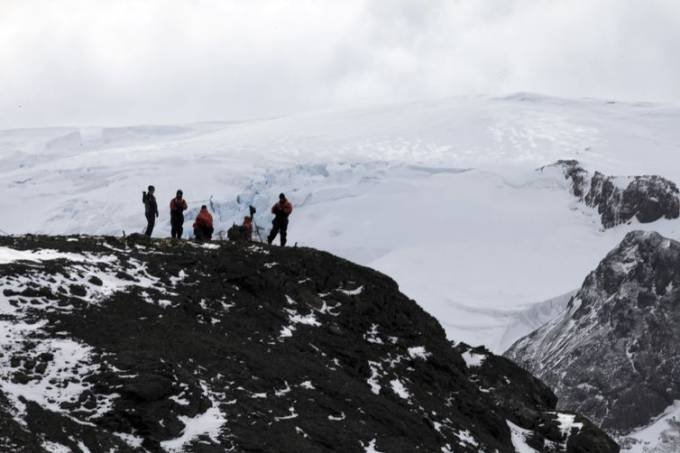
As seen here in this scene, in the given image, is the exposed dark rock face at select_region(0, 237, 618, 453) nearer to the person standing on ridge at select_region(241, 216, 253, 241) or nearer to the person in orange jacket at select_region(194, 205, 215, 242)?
the person in orange jacket at select_region(194, 205, 215, 242)

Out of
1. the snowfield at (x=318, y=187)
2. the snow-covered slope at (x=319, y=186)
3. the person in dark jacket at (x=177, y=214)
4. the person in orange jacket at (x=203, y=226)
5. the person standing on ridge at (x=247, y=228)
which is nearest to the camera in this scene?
the person in orange jacket at (x=203, y=226)

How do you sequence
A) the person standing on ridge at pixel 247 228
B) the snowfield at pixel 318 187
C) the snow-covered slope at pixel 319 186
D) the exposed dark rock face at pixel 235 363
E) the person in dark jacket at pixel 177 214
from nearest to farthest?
the exposed dark rock face at pixel 235 363 < the person in dark jacket at pixel 177 214 < the person standing on ridge at pixel 247 228 < the snowfield at pixel 318 187 < the snow-covered slope at pixel 319 186

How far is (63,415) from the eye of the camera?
2231cm

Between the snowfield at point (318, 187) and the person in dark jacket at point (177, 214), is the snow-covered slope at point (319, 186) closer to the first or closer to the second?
the snowfield at point (318, 187)

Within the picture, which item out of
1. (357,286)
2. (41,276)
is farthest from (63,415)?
(357,286)

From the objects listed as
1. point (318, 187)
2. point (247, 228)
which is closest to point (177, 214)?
point (247, 228)

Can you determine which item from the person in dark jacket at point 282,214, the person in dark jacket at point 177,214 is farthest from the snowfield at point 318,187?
the person in dark jacket at point 177,214

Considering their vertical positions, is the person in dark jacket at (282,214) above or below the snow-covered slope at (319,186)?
above

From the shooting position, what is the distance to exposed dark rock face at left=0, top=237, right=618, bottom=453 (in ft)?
76.1

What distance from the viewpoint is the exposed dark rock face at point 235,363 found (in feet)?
76.1

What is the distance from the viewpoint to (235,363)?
1049 inches

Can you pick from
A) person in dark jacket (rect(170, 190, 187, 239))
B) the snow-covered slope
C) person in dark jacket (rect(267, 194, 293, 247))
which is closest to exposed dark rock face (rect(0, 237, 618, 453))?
person in dark jacket (rect(170, 190, 187, 239))

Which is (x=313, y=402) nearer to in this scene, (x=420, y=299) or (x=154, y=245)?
(x=154, y=245)

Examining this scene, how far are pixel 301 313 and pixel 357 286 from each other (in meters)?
2.81
